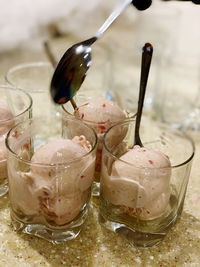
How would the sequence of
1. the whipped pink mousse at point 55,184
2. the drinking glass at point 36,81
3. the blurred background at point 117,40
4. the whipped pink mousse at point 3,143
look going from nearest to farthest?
the whipped pink mousse at point 55,184, the whipped pink mousse at point 3,143, the drinking glass at point 36,81, the blurred background at point 117,40

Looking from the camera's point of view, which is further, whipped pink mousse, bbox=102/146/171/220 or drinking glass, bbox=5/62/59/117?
drinking glass, bbox=5/62/59/117

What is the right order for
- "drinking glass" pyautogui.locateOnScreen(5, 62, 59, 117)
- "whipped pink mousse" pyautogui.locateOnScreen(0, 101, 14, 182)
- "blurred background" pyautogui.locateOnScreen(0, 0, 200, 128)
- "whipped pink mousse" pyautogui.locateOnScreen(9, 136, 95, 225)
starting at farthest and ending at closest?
1. "blurred background" pyautogui.locateOnScreen(0, 0, 200, 128)
2. "drinking glass" pyautogui.locateOnScreen(5, 62, 59, 117)
3. "whipped pink mousse" pyautogui.locateOnScreen(0, 101, 14, 182)
4. "whipped pink mousse" pyautogui.locateOnScreen(9, 136, 95, 225)

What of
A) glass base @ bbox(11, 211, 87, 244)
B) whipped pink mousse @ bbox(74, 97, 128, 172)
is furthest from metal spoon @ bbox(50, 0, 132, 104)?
glass base @ bbox(11, 211, 87, 244)

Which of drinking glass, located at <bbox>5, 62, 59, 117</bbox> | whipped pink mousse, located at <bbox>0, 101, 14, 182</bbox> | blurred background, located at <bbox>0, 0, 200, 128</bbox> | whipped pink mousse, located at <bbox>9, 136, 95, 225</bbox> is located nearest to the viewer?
whipped pink mousse, located at <bbox>9, 136, 95, 225</bbox>

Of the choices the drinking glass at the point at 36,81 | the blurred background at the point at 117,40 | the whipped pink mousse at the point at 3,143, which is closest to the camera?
the whipped pink mousse at the point at 3,143

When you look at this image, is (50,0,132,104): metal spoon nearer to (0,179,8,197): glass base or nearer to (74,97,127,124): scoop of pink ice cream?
(74,97,127,124): scoop of pink ice cream

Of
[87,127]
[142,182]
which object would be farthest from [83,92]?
[142,182]

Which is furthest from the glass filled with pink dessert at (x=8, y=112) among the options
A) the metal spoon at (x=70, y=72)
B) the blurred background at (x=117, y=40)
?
the blurred background at (x=117, y=40)

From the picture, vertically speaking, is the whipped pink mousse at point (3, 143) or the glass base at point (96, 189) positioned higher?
the whipped pink mousse at point (3, 143)

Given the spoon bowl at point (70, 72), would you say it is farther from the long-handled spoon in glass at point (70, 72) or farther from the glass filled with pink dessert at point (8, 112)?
the glass filled with pink dessert at point (8, 112)

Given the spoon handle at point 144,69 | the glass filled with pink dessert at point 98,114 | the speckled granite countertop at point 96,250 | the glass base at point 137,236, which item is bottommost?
the speckled granite countertop at point 96,250
